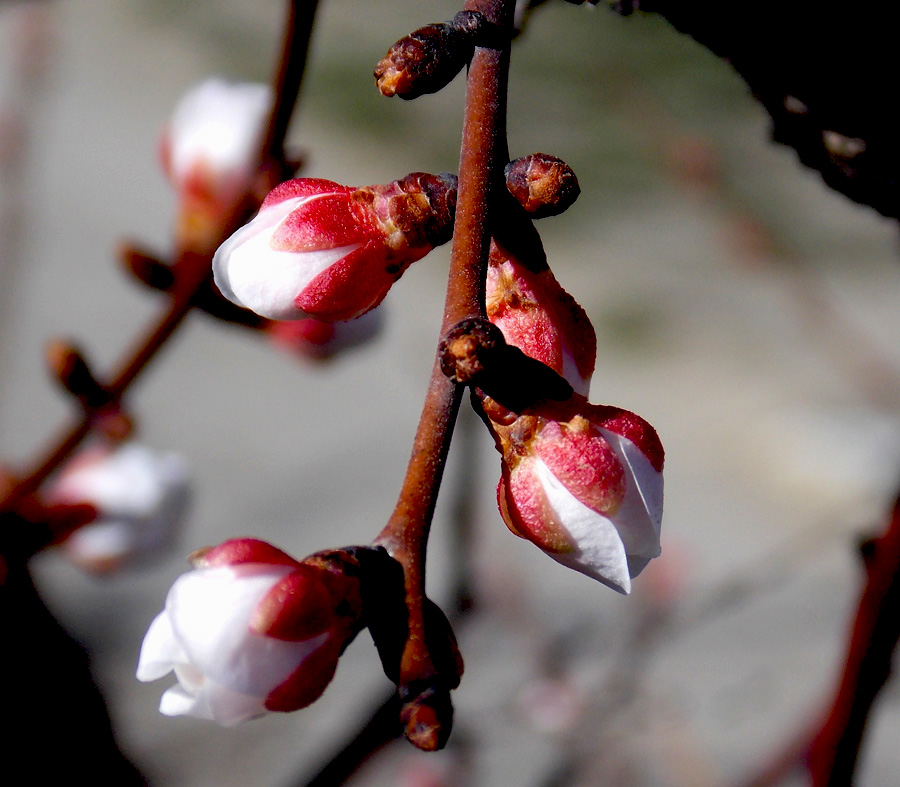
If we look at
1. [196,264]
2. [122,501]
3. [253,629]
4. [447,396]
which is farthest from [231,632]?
[122,501]

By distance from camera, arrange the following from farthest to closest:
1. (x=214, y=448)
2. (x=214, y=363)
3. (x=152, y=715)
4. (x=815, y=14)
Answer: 1. (x=214, y=363)
2. (x=214, y=448)
3. (x=152, y=715)
4. (x=815, y=14)

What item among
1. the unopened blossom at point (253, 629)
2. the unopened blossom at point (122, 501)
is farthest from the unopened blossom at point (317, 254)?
the unopened blossom at point (122, 501)

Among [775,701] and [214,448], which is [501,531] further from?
[214,448]

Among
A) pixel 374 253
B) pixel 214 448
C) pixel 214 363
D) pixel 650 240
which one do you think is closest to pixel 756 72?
pixel 374 253

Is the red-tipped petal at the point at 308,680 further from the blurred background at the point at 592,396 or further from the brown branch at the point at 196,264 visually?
the blurred background at the point at 592,396

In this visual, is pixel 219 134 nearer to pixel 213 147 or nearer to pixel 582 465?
pixel 213 147

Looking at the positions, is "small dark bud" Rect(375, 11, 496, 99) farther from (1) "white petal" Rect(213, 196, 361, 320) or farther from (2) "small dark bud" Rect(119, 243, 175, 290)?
(2) "small dark bud" Rect(119, 243, 175, 290)

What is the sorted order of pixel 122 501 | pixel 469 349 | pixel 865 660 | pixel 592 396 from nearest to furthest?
pixel 469 349 → pixel 865 660 → pixel 122 501 → pixel 592 396
